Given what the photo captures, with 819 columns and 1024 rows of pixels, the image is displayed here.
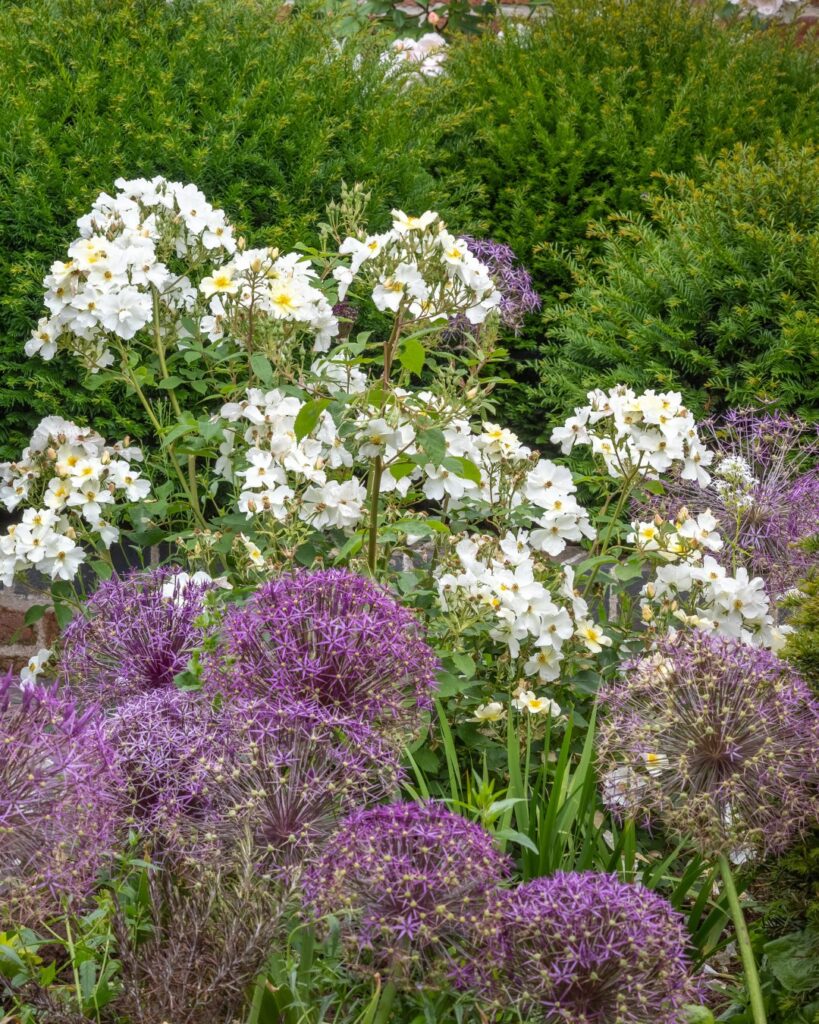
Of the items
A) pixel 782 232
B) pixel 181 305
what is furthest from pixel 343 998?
pixel 782 232

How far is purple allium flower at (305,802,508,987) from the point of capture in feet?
5.84

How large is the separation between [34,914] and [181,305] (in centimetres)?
180

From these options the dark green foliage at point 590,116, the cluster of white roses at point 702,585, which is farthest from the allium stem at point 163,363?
the dark green foliage at point 590,116

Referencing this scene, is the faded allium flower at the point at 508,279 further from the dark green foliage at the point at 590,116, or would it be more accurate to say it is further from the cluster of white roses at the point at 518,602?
the cluster of white roses at the point at 518,602

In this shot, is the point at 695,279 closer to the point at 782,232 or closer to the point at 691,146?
the point at 782,232

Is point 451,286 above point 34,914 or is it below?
above

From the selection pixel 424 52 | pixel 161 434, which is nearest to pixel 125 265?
pixel 161 434

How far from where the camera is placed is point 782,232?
13.5ft

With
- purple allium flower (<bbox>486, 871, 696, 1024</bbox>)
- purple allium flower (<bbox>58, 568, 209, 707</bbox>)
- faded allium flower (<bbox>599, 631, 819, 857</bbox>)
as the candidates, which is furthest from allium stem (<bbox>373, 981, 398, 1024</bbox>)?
purple allium flower (<bbox>58, 568, 209, 707</bbox>)

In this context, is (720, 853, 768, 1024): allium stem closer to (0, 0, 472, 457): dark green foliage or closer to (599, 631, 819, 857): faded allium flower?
(599, 631, 819, 857): faded allium flower

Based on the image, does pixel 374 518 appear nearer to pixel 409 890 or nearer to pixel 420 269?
pixel 420 269

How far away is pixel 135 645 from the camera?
2562 millimetres

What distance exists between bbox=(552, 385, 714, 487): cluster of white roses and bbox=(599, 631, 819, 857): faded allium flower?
0.70 m

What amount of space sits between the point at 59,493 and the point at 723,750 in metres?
1.64
